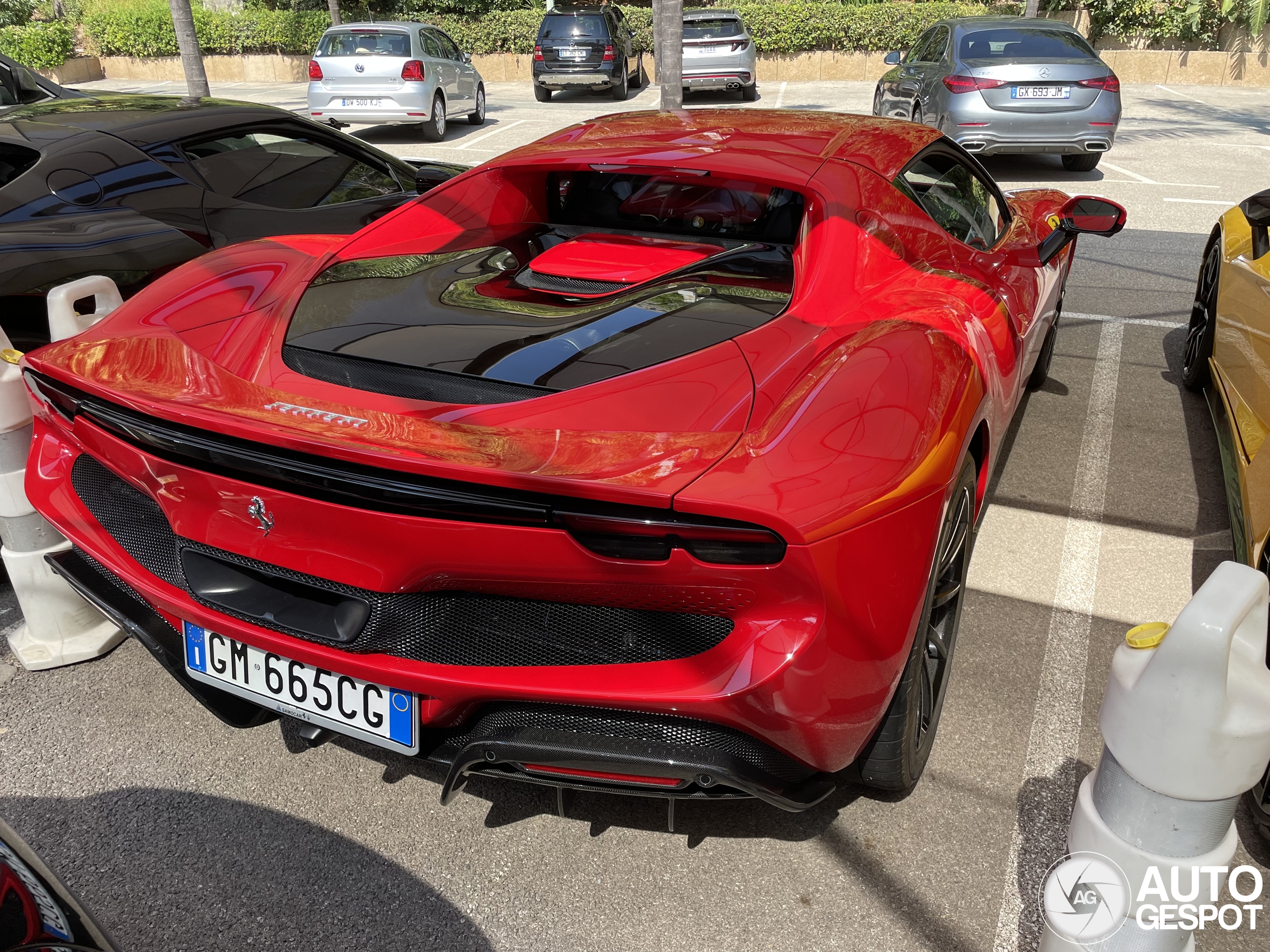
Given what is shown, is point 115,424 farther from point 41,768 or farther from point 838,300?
point 838,300

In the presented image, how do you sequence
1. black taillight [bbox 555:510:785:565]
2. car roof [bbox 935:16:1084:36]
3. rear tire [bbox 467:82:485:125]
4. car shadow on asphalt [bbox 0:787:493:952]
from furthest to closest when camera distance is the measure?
1. rear tire [bbox 467:82:485:125]
2. car roof [bbox 935:16:1084:36]
3. car shadow on asphalt [bbox 0:787:493:952]
4. black taillight [bbox 555:510:785:565]

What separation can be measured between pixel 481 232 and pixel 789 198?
35.7 inches

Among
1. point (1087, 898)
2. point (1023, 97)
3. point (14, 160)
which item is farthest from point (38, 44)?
point (1087, 898)

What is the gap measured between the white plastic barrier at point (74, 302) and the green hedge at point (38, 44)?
23322mm

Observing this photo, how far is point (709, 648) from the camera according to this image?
172 centimetres

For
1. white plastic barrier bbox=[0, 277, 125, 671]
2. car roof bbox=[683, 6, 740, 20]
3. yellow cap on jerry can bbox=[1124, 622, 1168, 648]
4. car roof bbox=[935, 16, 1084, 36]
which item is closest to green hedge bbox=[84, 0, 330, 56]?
car roof bbox=[683, 6, 740, 20]

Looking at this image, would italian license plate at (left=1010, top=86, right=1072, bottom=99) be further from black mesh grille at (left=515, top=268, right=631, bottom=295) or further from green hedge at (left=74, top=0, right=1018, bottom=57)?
green hedge at (left=74, top=0, right=1018, bottom=57)

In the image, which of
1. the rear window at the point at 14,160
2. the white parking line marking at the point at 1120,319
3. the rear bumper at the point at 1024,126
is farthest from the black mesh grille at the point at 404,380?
the rear bumper at the point at 1024,126

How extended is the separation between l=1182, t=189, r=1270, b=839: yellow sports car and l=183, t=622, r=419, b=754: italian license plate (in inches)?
70.4

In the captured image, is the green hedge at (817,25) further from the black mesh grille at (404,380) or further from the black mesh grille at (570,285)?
the black mesh grille at (404,380)

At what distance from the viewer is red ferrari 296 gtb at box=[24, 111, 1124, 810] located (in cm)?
167

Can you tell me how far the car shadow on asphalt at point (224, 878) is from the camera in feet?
6.55

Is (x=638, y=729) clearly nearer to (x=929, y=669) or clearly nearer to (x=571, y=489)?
(x=571, y=489)

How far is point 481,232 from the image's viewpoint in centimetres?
297
